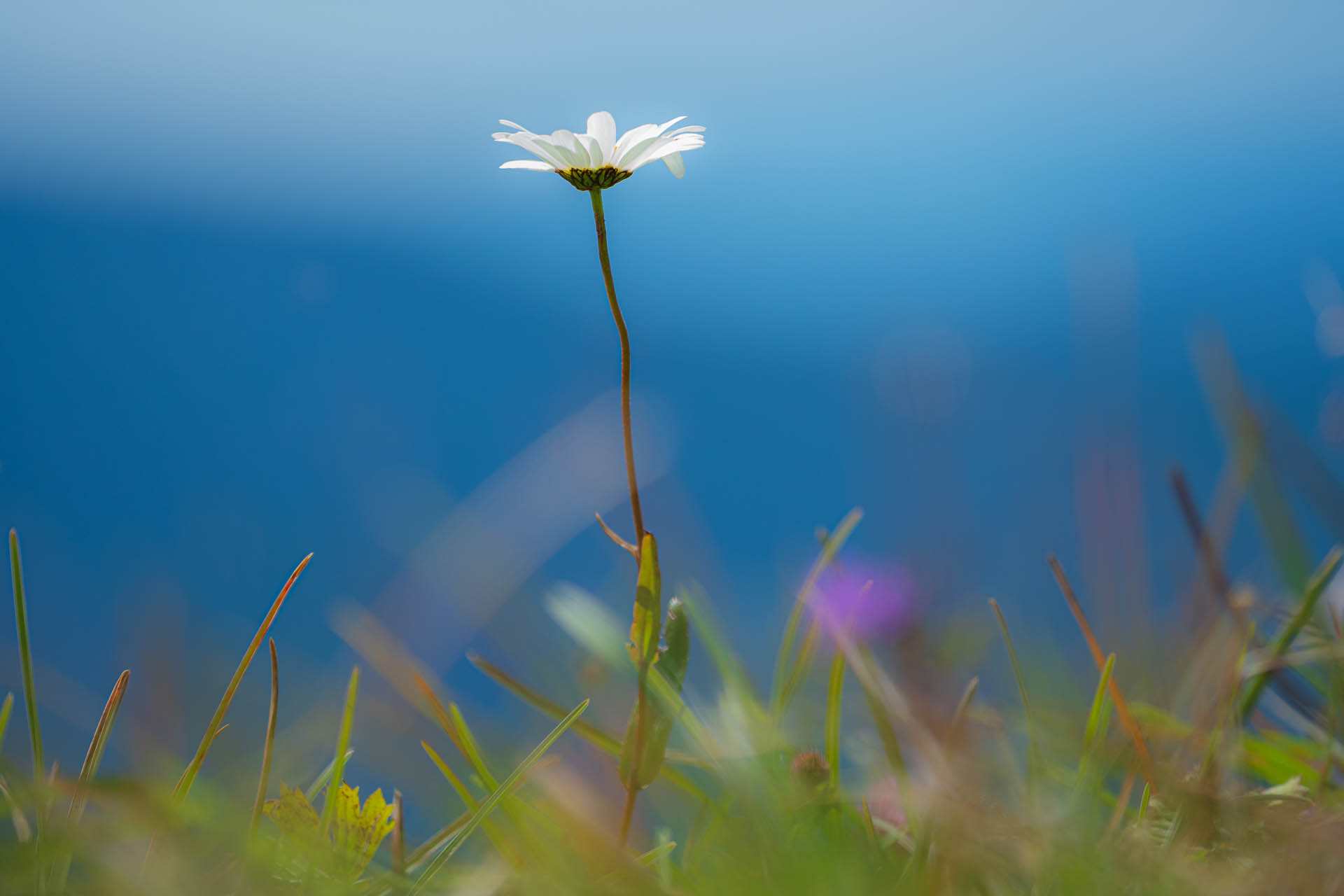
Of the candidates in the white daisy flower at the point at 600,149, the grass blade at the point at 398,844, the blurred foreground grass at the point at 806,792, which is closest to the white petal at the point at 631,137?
the white daisy flower at the point at 600,149

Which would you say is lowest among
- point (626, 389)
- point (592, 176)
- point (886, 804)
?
point (886, 804)

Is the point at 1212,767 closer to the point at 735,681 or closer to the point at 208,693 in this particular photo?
the point at 735,681

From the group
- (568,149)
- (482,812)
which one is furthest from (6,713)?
(568,149)

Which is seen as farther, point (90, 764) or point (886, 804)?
point (886, 804)

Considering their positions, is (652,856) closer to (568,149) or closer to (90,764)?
(90,764)

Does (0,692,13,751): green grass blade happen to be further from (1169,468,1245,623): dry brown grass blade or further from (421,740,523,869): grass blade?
(1169,468,1245,623): dry brown grass blade

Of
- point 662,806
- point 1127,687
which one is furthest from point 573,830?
point 1127,687

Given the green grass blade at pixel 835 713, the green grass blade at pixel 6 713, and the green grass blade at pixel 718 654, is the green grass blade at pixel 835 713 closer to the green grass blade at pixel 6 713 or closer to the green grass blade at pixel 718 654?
the green grass blade at pixel 718 654
